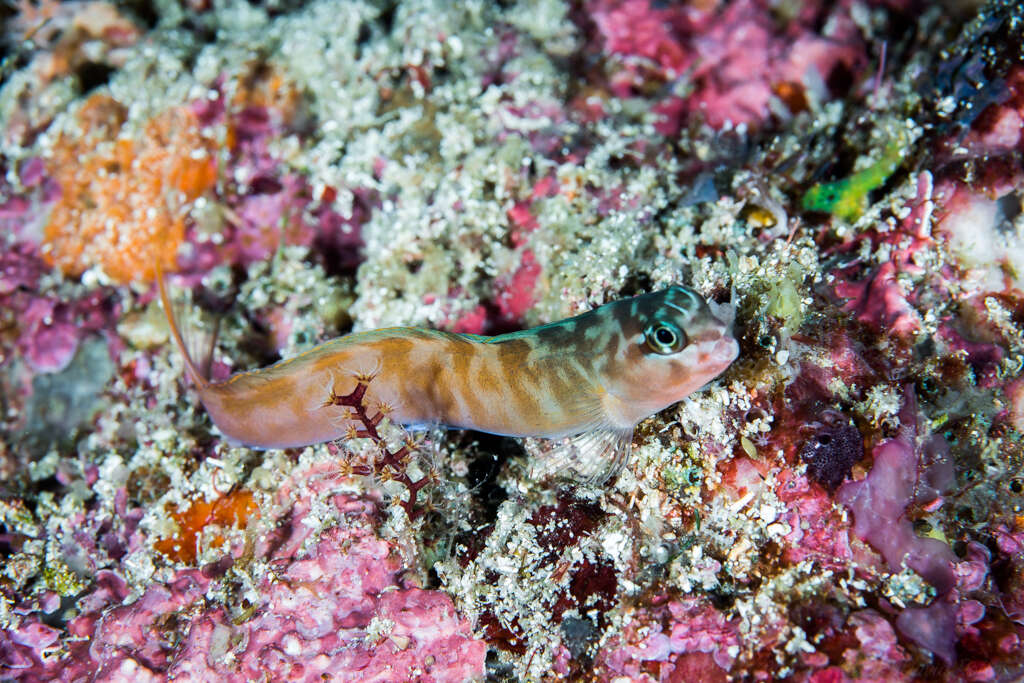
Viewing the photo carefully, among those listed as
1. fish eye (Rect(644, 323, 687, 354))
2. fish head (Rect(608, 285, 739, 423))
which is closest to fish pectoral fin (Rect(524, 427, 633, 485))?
fish head (Rect(608, 285, 739, 423))

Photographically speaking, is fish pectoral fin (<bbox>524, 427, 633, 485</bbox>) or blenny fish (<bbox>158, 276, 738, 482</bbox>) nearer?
blenny fish (<bbox>158, 276, 738, 482</bbox>)

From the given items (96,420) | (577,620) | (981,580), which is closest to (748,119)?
(981,580)

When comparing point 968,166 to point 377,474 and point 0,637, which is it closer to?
point 377,474

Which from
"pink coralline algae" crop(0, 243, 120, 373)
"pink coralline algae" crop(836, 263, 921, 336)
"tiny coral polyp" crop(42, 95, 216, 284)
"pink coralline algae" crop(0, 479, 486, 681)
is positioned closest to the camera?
"pink coralline algae" crop(0, 479, 486, 681)

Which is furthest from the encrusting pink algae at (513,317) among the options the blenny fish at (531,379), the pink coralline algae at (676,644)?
the blenny fish at (531,379)

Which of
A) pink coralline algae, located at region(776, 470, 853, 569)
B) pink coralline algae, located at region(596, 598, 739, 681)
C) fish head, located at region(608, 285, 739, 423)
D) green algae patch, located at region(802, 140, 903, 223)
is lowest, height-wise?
pink coralline algae, located at region(596, 598, 739, 681)

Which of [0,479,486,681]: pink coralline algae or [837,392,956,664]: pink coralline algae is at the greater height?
[837,392,956,664]: pink coralline algae

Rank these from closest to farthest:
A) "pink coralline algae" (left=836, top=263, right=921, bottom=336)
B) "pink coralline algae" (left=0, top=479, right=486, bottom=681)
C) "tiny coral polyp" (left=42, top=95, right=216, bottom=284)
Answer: "pink coralline algae" (left=0, top=479, right=486, bottom=681)
"pink coralline algae" (left=836, top=263, right=921, bottom=336)
"tiny coral polyp" (left=42, top=95, right=216, bottom=284)

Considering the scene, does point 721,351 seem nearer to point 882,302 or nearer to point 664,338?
point 664,338

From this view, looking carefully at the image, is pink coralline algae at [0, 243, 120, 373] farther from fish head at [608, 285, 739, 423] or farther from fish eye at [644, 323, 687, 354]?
fish eye at [644, 323, 687, 354]
